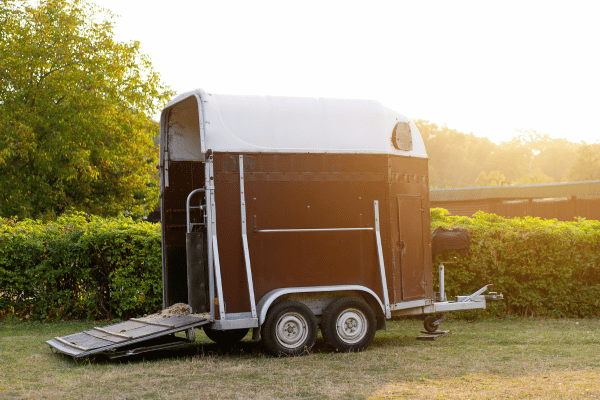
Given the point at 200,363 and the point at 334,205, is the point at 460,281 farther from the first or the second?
the point at 200,363

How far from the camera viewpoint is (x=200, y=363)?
7961 millimetres

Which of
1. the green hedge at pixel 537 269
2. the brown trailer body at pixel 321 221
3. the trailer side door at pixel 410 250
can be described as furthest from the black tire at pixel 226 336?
the green hedge at pixel 537 269

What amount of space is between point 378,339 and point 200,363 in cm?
298

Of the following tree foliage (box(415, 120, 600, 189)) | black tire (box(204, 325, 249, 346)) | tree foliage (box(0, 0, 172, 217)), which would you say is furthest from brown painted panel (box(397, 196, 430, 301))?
tree foliage (box(415, 120, 600, 189))

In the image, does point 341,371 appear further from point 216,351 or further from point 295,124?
point 295,124

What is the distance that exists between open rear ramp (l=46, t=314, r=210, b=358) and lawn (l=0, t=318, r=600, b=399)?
0.17 meters

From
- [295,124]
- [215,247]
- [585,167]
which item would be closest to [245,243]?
[215,247]

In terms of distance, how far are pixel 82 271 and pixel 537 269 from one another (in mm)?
7741

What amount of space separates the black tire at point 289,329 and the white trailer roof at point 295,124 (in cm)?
196

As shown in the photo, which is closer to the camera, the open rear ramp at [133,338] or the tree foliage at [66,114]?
the open rear ramp at [133,338]

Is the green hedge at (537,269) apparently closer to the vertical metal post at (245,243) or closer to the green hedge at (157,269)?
the green hedge at (157,269)

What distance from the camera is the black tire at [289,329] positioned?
817 centimetres

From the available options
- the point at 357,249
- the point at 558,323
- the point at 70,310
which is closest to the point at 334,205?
the point at 357,249

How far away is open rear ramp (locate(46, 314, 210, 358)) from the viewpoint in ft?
26.2
